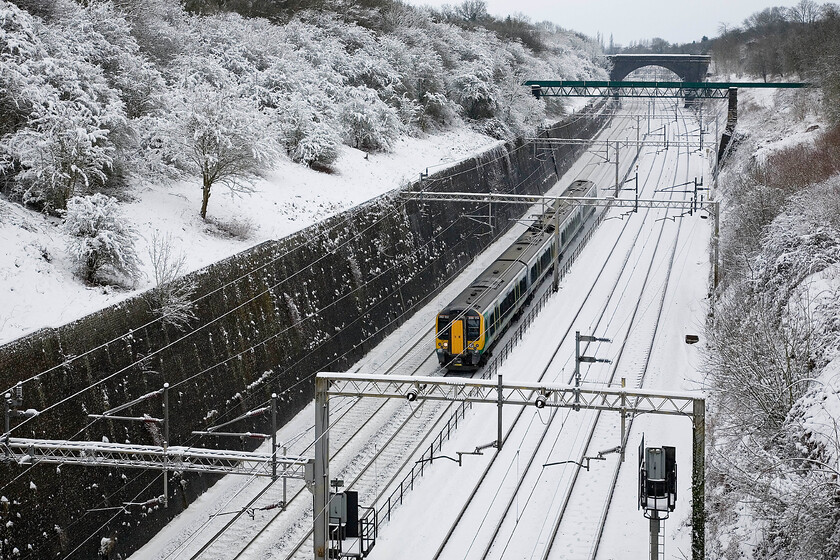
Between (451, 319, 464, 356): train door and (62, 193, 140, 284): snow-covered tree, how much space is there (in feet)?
32.2

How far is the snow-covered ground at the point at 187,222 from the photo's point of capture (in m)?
19.6

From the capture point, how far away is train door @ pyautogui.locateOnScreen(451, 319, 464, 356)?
91.9 feet

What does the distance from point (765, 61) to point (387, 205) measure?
51819mm

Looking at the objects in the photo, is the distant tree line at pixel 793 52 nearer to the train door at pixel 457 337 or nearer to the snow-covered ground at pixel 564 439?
the snow-covered ground at pixel 564 439

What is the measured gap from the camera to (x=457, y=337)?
28188 millimetres

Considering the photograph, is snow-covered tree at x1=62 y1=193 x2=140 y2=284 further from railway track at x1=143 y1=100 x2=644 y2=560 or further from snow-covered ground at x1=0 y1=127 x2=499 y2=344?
railway track at x1=143 y1=100 x2=644 y2=560

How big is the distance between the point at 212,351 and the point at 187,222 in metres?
5.59

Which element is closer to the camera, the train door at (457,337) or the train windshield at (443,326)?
the train door at (457,337)

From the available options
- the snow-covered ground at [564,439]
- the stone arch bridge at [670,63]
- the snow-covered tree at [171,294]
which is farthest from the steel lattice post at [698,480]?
the stone arch bridge at [670,63]

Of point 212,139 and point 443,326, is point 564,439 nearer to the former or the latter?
point 443,326

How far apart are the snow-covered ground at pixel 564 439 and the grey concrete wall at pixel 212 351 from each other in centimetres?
78

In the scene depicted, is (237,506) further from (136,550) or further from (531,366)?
(531,366)

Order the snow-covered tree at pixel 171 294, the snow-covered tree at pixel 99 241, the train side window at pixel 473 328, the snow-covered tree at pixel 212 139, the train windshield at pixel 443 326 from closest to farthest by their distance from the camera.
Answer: the snow-covered tree at pixel 99 241
the snow-covered tree at pixel 171 294
the snow-covered tree at pixel 212 139
the train side window at pixel 473 328
the train windshield at pixel 443 326

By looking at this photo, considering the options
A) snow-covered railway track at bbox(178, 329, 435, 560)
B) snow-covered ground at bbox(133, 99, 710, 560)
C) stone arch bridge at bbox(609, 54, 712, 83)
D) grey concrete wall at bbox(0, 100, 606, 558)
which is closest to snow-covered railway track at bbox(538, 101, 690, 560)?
Answer: snow-covered ground at bbox(133, 99, 710, 560)
